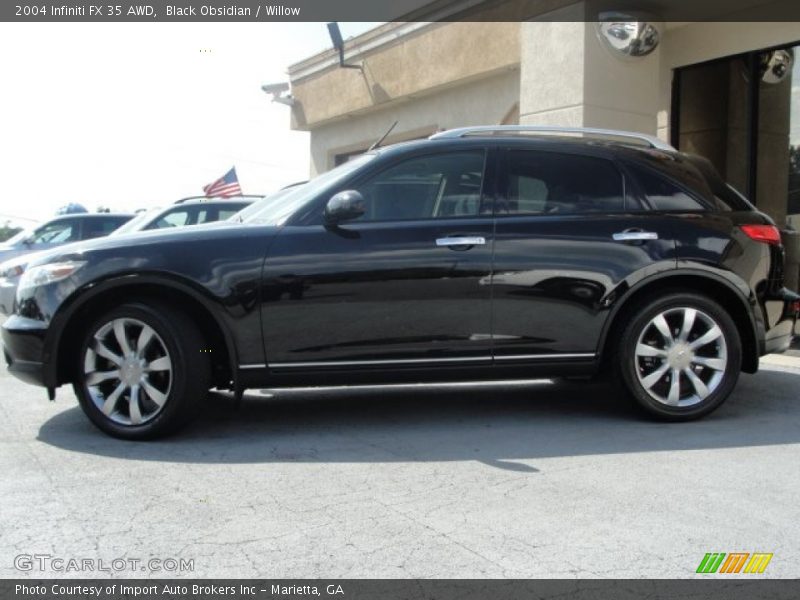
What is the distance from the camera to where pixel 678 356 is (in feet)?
16.9

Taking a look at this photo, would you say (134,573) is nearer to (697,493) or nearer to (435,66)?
(697,493)

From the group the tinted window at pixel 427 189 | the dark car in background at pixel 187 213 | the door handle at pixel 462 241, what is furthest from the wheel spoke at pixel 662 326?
the dark car in background at pixel 187 213

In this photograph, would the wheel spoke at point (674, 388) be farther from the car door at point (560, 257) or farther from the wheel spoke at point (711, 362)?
the car door at point (560, 257)

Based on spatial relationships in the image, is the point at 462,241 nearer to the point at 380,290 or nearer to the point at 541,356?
the point at 380,290

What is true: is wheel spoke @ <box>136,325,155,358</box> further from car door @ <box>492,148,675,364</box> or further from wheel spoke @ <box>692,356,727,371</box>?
wheel spoke @ <box>692,356,727,371</box>

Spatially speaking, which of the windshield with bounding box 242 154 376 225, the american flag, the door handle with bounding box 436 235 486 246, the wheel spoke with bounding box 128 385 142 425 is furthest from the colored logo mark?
the american flag

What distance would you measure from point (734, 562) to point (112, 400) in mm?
3329

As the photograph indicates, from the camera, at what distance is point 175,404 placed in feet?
15.5

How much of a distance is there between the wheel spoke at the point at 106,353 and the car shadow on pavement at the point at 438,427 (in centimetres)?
46

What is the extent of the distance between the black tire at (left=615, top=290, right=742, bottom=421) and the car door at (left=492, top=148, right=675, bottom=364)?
8.0 inches

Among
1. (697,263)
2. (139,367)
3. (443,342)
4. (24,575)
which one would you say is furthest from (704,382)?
(24,575)
